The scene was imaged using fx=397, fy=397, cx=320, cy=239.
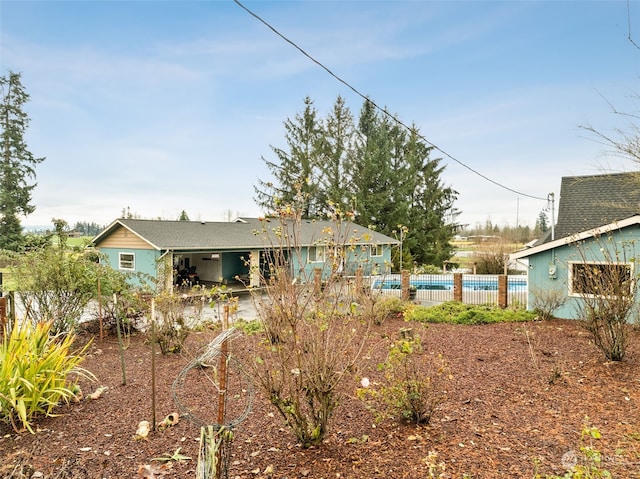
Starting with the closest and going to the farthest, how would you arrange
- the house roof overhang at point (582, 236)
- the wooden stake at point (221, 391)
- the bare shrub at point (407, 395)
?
1. the wooden stake at point (221, 391)
2. the bare shrub at point (407, 395)
3. the house roof overhang at point (582, 236)

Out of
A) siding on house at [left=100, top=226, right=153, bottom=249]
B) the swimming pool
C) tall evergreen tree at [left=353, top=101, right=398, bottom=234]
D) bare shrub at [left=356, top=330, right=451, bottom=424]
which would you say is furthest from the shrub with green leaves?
tall evergreen tree at [left=353, top=101, right=398, bottom=234]

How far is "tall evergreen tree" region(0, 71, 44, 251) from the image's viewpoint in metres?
25.7

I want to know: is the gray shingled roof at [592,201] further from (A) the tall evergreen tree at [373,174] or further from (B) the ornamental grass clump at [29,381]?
(A) the tall evergreen tree at [373,174]

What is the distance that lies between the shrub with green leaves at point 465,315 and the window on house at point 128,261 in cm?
1339

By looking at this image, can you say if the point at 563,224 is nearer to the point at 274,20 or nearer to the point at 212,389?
the point at 274,20

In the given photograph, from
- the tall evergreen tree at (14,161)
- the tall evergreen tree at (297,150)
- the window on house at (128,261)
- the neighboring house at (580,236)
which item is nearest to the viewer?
the neighboring house at (580,236)

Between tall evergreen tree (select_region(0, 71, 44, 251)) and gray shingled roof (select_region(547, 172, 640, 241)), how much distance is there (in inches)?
1171

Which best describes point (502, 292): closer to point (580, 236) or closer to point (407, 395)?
point (580, 236)

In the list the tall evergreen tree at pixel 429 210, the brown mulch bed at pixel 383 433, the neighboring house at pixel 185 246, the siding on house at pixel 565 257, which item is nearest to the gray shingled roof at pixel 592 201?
the siding on house at pixel 565 257

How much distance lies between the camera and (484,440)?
335 cm

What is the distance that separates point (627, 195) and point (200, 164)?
16.6m

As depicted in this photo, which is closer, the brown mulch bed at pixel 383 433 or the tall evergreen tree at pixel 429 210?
the brown mulch bed at pixel 383 433

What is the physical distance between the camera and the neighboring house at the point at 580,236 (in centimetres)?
923

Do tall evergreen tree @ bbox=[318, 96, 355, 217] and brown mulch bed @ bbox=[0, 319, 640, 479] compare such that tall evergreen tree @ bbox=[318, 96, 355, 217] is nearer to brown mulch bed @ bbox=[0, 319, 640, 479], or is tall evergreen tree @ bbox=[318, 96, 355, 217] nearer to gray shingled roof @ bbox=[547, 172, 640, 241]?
gray shingled roof @ bbox=[547, 172, 640, 241]
